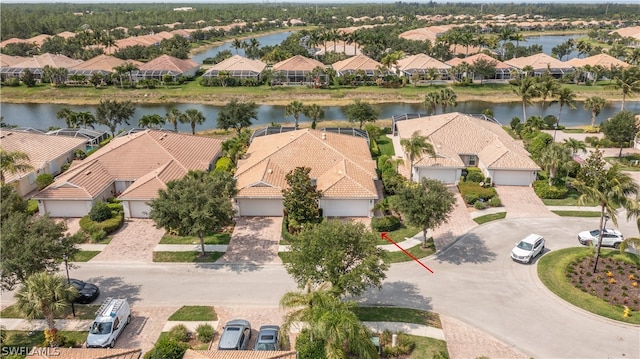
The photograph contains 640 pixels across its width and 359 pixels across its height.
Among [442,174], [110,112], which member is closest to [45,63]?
[110,112]

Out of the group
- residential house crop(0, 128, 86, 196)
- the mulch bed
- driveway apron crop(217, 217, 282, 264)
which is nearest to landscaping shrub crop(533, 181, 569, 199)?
the mulch bed

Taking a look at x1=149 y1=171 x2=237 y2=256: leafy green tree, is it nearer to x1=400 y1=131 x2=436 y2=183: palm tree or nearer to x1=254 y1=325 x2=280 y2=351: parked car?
x1=254 y1=325 x2=280 y2=351: parked car

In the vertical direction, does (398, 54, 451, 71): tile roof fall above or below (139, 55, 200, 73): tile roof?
below

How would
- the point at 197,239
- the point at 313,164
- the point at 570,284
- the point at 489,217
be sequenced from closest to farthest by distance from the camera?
the point at 570,284 → the point at 197,239 → the point at 489,217 → the point at 313,164

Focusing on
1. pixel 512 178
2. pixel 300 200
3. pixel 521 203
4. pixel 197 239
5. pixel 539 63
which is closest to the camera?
pixel 197 239

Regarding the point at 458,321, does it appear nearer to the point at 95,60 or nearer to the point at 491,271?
the point at 491,271

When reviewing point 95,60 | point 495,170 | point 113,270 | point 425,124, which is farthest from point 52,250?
point 95,60

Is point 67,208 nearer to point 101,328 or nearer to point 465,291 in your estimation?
point 101,328
